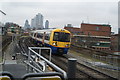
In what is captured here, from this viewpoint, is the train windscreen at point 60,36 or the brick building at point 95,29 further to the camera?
the brick building at point 95,29

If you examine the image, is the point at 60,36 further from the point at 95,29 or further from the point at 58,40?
the point at 95,29

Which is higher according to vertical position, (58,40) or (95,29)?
(95,29)

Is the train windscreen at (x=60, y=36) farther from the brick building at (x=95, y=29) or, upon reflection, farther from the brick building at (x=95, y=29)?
the brick building at (x=95, y=29)

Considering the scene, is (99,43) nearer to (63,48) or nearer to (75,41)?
(75,41)

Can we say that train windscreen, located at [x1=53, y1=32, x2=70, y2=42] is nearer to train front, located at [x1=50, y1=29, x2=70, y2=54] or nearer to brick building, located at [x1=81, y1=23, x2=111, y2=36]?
train front, located at [x1=50, y1=29, x2=70, y2=54]

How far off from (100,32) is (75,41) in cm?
1989

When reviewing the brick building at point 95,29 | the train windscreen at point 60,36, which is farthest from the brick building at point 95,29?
the train windscreen at point 60,36

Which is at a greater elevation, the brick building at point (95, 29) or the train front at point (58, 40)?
the brick building at point (95, 29)

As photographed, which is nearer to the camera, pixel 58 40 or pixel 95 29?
pixel 58 40

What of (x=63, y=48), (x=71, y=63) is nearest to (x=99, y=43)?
(x=63, y=48)

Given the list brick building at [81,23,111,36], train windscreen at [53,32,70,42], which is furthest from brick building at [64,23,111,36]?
train windscreen at [53,32,70,42]

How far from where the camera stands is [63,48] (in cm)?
1662

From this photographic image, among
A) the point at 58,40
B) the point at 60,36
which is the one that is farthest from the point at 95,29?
the point at 58,40

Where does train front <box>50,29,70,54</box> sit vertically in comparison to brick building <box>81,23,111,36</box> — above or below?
below
